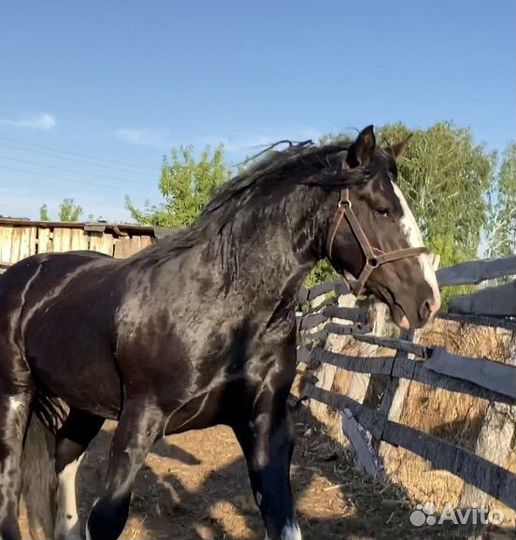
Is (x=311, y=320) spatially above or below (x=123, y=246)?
below

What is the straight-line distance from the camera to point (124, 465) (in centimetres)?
291

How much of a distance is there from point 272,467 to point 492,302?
166 cm

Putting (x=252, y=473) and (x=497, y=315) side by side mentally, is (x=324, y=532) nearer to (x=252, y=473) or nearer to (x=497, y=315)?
(x=252, y=473)

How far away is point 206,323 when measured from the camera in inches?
118

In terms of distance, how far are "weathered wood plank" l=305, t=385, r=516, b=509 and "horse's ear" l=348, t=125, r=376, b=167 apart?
1632 mm

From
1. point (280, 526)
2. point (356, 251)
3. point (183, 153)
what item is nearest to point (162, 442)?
point (280, 526)

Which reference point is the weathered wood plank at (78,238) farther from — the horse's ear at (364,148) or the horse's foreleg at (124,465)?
the horse's ear at (364,148)

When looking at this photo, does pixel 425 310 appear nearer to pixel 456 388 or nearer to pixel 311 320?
pixel 456 388

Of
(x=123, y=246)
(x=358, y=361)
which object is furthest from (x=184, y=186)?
(x=358, y=361)

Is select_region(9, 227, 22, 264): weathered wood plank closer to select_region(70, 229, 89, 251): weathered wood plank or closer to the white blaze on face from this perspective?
select_region(70, 229, 89, 251): weathered wood plank

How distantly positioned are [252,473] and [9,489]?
147 centimetres

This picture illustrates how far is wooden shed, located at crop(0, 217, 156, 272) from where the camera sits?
2120cm

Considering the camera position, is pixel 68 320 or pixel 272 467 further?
pixel 68 320

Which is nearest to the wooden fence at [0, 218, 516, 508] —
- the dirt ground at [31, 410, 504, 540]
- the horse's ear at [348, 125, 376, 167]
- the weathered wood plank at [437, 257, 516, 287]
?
the weathered wood plank at [437, 257, 516, 287]
